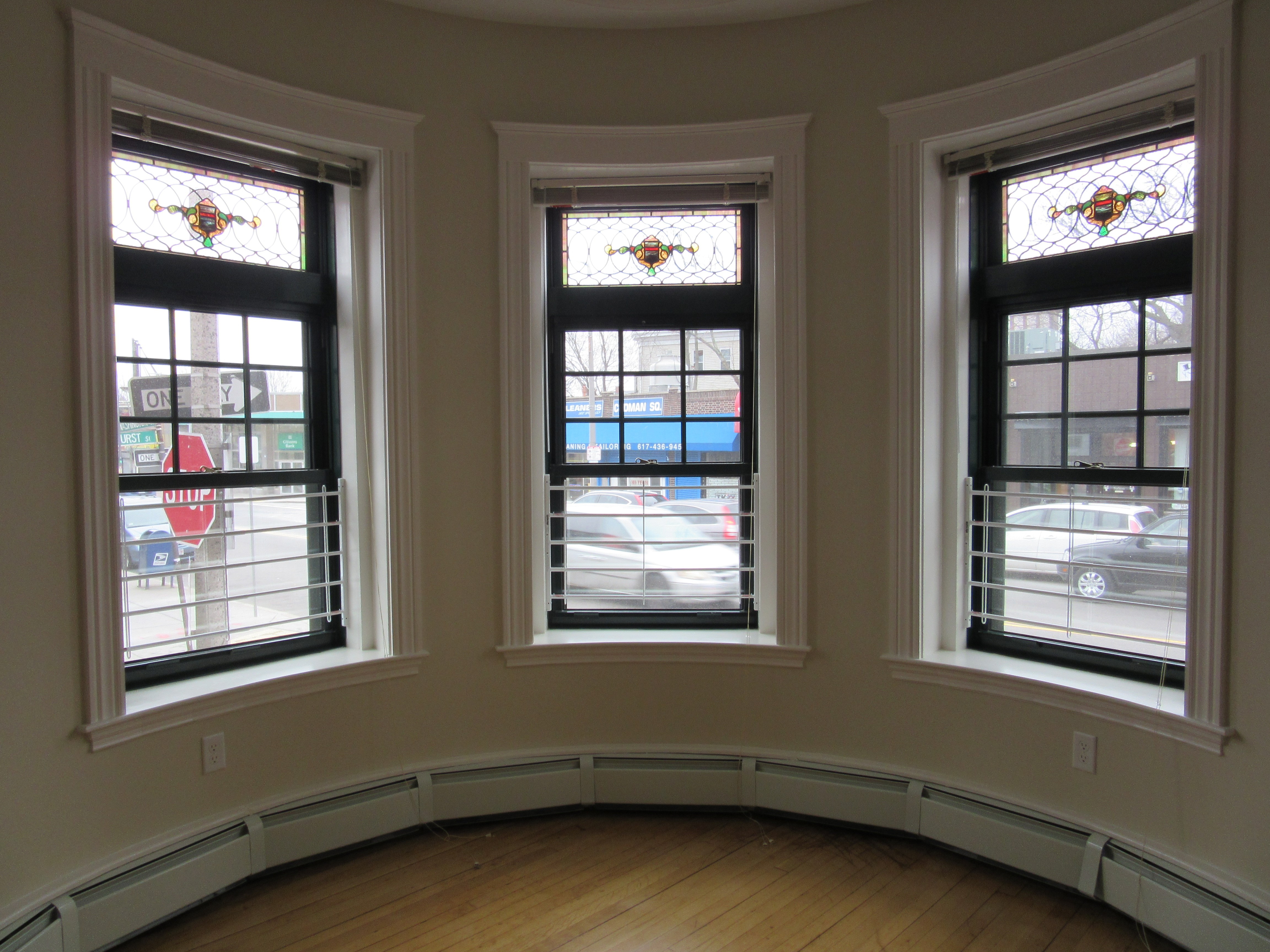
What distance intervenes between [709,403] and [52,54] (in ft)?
7.38

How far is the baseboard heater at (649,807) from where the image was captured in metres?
2.04

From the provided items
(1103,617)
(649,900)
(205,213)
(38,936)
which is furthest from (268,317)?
(1103,617)

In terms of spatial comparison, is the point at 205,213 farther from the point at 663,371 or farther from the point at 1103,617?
the point at 1103,617

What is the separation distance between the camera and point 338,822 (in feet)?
8.35

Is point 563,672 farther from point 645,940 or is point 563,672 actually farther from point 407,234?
point 407,234

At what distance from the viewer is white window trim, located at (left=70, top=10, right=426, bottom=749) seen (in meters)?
2.07

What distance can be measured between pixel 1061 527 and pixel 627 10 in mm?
2301

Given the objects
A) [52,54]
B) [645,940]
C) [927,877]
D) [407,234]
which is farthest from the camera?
[407,234]

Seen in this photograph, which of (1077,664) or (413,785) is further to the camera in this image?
(413,785)

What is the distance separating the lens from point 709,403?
3016mm

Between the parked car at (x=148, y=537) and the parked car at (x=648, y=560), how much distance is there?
4.37ft

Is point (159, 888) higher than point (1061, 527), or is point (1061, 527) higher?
point (1061, 527)

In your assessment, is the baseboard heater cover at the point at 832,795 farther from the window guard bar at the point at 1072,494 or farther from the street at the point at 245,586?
the street at the point at 245,586

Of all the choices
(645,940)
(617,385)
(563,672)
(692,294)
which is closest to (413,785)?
(563,672)
